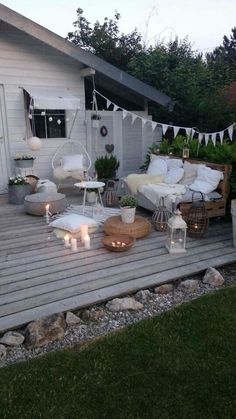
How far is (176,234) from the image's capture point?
13.7 feet

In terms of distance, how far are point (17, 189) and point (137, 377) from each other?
14.9ft

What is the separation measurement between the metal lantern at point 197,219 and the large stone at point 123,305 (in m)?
1.79

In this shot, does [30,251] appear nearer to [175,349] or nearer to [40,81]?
[175,349]

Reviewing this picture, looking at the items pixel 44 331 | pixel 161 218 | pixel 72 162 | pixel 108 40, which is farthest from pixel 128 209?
pixel 108 40

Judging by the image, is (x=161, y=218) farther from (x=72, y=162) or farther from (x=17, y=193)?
(x=72, y=162)

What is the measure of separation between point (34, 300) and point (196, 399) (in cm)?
161

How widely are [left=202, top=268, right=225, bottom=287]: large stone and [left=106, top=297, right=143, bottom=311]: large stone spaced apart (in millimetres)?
831

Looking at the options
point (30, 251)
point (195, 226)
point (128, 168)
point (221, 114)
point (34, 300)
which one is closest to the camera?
point (34, 300)

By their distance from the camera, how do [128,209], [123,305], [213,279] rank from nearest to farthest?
[123,305] < [213,279] < [128,209]

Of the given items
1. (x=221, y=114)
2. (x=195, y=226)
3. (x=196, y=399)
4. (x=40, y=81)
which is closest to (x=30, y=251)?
(x=195, y=226)

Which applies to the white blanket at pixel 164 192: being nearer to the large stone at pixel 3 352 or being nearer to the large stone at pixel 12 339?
the large stone at pixel 12 339

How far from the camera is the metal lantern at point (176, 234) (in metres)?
4.00

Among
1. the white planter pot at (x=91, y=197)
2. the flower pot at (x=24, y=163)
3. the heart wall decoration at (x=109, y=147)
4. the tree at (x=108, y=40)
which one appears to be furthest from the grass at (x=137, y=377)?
the tree at (x=108, y=40)

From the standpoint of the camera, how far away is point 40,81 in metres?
7.06
